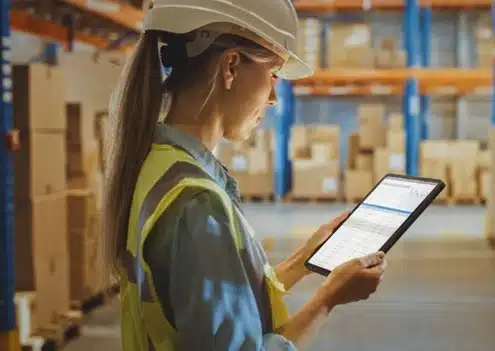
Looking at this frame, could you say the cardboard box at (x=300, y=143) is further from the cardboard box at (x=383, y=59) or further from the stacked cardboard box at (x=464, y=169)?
the stacked cardboard box at (x=464, y=169)

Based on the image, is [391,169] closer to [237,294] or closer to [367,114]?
[367,114]

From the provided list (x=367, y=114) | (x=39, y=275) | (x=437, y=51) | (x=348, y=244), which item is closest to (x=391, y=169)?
(x=367, y=114)

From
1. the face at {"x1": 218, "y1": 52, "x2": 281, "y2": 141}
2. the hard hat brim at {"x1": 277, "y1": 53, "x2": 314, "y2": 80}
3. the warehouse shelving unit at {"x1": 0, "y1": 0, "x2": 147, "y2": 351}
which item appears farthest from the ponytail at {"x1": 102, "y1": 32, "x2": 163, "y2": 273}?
the warehouse shelving unit at {"x1": 0, "y1": 0, "x2": 147, "y2": 351}

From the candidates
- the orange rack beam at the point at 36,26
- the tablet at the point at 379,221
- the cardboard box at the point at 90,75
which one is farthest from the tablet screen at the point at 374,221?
the orange rack beam at the point at 36,26

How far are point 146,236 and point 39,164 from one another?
3.27 meters

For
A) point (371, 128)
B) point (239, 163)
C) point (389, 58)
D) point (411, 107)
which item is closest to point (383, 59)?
point (389, 58)

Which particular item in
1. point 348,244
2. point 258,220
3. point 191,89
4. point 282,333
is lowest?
point 258,220

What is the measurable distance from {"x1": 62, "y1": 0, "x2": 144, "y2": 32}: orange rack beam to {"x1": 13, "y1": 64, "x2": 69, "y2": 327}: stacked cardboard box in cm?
72

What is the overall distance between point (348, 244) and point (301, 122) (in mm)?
13153

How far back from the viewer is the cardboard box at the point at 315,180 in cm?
1168

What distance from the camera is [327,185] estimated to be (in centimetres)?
1173

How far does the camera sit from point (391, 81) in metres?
12.4

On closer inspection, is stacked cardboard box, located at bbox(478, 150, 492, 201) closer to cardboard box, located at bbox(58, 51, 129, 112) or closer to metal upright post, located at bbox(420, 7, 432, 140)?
metal upright post, located at bbox(420, 7, 432, 140)

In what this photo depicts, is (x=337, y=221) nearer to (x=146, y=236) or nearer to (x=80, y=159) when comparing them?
(x=146, y=236)
